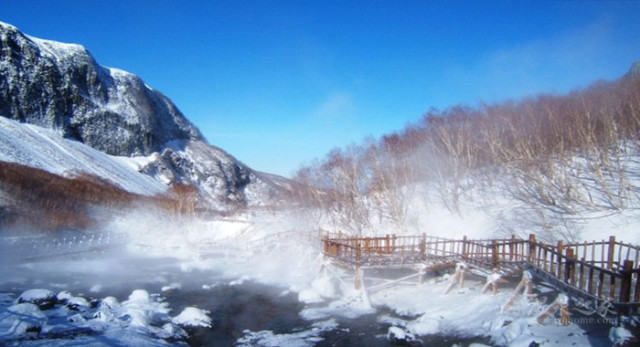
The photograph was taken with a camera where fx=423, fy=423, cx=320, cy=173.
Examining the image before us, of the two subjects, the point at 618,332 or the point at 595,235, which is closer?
the point at 618,332

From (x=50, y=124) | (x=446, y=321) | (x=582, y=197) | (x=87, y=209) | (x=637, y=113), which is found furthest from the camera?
(x=50, y=124)

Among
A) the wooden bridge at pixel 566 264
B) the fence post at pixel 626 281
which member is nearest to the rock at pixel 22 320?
the wooden bridge at pixel 566 264

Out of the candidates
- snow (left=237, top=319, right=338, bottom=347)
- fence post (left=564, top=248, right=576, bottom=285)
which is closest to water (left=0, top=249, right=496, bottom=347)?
Answer: snow (left=237, top=319, right=338, bottom=347)

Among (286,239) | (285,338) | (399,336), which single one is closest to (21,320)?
(285,338)

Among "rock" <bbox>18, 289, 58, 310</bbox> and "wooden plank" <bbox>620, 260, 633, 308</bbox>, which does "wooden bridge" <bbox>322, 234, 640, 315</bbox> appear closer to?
"wooden plank" <bbox>620, 260, 633, 308</bbox>

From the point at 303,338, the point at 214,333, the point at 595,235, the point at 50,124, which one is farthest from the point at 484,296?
the point at 50,124

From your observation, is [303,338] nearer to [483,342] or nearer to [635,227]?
[483,342]

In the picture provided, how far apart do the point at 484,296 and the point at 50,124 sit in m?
76.3

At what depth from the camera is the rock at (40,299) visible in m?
15.3

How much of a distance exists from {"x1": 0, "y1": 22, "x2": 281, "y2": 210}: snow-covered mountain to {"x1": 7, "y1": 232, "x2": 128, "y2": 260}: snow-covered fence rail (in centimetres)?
Result: 1887

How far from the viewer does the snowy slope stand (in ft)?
173

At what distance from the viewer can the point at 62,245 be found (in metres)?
31.8

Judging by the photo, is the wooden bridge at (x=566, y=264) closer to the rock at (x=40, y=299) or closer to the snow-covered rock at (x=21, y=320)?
the snow-covered rock at (x=21, y=320)

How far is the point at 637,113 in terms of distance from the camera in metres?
29.0
